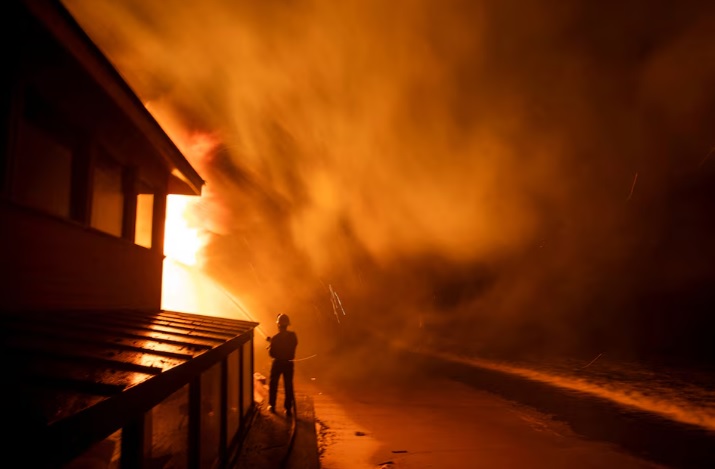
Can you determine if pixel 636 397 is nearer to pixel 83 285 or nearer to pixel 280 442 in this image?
pixel 280 442

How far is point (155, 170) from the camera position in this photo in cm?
823

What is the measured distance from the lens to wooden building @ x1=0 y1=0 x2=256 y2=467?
232 cm

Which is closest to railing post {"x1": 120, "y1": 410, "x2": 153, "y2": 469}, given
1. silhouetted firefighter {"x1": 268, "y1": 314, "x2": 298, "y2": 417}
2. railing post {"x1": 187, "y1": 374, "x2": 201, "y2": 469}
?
railing post {"x1": 187, "y1": 374, "x2": 201, "y2": 469}

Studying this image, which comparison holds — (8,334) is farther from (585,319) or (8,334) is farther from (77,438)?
(585,319)

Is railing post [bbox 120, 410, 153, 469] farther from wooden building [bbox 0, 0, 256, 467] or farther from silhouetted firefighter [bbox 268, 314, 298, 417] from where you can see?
silhouetted firefighter [bbox 268, 314, 298, 417]

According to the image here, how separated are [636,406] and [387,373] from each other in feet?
30.7

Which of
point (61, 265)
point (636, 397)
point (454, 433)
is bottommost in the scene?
point (636, 397)

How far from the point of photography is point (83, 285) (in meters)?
5.50

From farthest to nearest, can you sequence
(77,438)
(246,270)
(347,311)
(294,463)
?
(347,311) → (246,270) → (294,463) → (77,438)

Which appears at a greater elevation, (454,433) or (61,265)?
(61,265)

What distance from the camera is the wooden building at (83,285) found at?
7.63 ft

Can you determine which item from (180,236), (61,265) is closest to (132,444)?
(61,265)

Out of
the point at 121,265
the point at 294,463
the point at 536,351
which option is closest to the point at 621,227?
the point at 536,351

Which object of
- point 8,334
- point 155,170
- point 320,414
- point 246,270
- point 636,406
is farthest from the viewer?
point 246,270
